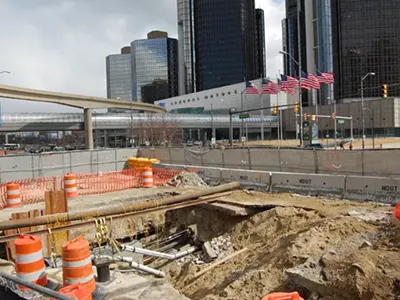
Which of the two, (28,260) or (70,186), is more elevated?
(28,260)

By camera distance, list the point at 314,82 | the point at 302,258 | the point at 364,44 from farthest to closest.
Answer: the point at 364,44, the point at 314,82, the point at 302,258

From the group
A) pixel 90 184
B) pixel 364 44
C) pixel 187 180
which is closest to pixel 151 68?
pixel 364 44

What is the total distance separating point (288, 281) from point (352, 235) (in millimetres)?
1669

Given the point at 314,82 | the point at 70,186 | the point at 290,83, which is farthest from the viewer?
the point at 290,83

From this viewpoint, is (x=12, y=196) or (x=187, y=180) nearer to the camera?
(x=12, y=196)

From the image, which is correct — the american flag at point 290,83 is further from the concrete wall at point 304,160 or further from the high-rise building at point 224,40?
the high-rise building at point 224,40

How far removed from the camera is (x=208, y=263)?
10.2 meters

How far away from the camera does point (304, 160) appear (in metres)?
18.1

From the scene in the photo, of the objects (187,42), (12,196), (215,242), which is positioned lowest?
(215,242)

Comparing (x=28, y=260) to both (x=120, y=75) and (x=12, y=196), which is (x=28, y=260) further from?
(x=120, y=75)

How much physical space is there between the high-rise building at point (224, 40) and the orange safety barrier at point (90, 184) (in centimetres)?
13222

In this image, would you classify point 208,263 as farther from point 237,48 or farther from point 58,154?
point 237,48

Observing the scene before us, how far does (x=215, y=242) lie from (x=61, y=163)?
18.1 meters

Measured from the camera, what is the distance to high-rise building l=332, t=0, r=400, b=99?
333 ft
